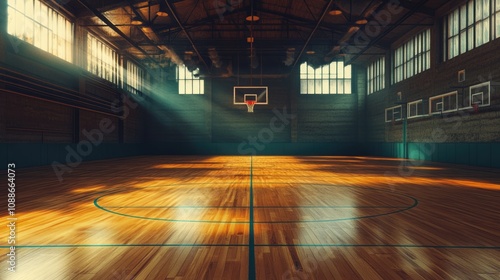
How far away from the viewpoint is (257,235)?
14.5 feet

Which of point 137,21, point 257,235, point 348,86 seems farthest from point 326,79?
point 257,235

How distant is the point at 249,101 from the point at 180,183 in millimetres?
15223

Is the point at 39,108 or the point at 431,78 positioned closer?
the point at 39,108

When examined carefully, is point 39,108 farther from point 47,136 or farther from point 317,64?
point 317,64

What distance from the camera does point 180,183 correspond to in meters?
10.1

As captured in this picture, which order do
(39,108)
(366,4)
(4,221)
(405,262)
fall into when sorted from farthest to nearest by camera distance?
(366,4), (39,108), (4,221), (405,262)

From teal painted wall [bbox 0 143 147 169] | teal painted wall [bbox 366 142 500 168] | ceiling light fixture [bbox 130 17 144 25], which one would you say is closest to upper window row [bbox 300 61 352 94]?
teal painted wall [bbox 366 142 500 168]

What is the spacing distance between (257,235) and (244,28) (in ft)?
71.5

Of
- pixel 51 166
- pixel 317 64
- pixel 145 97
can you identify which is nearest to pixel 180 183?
pixel 51 166

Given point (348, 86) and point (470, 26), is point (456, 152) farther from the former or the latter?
point (348, 86)

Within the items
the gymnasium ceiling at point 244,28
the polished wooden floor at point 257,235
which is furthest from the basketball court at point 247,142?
the gymnasium ceiling at point 244,28

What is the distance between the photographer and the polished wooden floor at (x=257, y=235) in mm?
3242

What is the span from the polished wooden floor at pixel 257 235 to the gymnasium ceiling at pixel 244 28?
12586mm

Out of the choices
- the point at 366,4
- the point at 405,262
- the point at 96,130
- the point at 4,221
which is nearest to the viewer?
the point at 405,262
